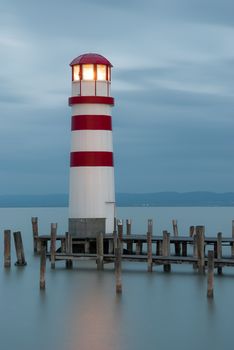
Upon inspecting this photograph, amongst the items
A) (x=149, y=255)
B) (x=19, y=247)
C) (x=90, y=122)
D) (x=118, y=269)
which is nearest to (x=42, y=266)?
(x=118, y=269)

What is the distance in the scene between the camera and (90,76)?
33.6 m

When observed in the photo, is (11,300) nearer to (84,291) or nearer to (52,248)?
(84,291)

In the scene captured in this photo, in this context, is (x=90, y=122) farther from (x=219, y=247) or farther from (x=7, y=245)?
(x=219, y=247)

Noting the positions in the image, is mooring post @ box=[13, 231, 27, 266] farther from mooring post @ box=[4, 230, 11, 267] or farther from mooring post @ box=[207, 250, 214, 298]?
mooring post @ box=[207, 250, 214, 298]

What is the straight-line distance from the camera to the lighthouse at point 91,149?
32938 millimetres

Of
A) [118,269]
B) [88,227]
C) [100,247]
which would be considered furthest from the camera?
[88,227]

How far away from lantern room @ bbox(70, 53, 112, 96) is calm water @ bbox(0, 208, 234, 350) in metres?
6.47

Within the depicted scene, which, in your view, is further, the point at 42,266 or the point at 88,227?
the point at 88,227

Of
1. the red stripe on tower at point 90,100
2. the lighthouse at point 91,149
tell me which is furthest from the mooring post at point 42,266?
the red stripe on tower at point 90,100

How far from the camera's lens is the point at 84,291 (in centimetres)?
2827

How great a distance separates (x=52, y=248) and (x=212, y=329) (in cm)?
1064

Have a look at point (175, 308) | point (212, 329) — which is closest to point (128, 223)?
point (175, 308)

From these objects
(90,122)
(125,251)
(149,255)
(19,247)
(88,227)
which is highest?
(90,122)

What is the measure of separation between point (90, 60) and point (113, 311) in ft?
39.9
